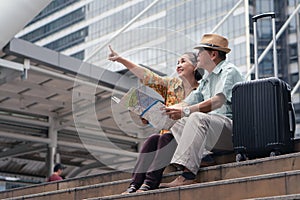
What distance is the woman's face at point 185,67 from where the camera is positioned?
5199 millimetres

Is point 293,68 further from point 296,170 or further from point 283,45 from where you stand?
point 296,170

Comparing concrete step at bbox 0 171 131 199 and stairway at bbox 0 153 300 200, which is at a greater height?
concrete step at bbox 0 171 131 199

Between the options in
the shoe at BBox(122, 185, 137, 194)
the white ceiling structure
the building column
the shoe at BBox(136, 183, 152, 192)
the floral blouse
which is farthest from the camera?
the building column

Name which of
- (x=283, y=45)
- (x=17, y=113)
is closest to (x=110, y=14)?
(x=283, y=45)

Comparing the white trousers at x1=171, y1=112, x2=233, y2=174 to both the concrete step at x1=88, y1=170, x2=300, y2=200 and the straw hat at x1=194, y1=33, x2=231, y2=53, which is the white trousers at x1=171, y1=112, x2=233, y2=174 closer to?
the concrete step at x1=88, y1=170, x2=300, y2=200

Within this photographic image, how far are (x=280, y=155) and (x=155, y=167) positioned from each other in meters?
0.91

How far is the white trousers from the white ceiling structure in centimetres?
80

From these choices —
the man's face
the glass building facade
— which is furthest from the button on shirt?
the glass building facade

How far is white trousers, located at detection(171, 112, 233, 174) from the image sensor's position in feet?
15.1

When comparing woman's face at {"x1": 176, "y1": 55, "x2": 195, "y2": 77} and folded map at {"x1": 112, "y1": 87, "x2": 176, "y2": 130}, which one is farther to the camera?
woman's face at {"x1": 176, "y1": 55, "x2": 195, "y2": 77}

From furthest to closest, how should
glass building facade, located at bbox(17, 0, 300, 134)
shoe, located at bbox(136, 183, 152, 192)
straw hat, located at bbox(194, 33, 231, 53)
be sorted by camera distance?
glass building facade, located at bbox(17, 0, 300, 134) < straw hat, located at bbox(194, 33, 231, 53) < shoe, located at bbox(136, 183, 152, 192)

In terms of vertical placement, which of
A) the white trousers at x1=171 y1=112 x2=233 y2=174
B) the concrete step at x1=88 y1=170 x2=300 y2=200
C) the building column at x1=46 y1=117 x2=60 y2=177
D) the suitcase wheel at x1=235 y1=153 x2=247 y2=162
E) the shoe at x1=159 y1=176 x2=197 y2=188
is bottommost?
the concrete step at x1=88 y1=170 x2=300 y2=200

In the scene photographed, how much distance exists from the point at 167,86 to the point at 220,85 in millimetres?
585

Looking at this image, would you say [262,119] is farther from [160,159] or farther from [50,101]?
[50,101]
